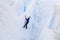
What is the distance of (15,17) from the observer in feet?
2.42

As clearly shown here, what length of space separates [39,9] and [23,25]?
321mm

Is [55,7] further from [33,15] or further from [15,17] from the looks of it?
[15,17]

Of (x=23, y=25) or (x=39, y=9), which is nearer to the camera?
(x=23, y=25)

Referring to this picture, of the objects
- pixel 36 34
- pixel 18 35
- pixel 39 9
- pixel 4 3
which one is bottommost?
pixel 36 34

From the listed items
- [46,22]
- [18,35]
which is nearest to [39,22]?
[46,22]

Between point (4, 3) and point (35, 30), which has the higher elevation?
point (4, 3)

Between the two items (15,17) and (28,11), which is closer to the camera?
(15,17)

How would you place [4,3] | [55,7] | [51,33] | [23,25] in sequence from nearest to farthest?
[4,3], [23,25], [51,33], [55,7]

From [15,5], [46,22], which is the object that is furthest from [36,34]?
[15,5]

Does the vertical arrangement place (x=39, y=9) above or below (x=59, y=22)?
above

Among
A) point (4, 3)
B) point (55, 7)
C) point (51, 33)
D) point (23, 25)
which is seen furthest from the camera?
point (55, 7)

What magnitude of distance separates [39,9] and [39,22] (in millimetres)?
129

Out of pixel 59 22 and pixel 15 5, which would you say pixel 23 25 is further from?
pixel 59 22

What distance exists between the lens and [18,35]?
0.74 metres
